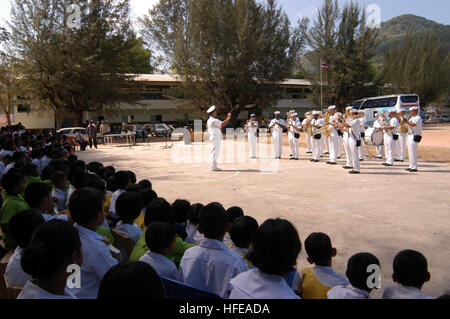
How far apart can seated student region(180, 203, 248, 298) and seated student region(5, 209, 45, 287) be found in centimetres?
123

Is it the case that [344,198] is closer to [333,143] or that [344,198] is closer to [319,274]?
[319,274]

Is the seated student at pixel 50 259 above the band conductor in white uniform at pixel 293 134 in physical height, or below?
below

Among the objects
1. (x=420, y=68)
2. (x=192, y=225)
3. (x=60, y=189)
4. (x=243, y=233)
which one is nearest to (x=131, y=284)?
(x=243, y=233)

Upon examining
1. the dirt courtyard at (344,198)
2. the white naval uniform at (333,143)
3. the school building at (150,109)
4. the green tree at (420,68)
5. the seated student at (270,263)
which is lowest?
the dirt courtyard at (344,198)

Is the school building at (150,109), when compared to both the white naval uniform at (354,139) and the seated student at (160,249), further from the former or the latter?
the seated student at (160,249)

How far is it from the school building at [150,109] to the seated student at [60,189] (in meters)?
28.6

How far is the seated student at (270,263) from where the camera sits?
1.93 metres

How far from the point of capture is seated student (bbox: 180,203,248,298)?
97.0 inches

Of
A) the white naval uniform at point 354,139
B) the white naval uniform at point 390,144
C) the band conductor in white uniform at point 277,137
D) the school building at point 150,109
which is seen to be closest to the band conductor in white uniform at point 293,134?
the band conductor in white uniform at point 277,137

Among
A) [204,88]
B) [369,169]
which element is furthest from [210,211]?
[204,88]

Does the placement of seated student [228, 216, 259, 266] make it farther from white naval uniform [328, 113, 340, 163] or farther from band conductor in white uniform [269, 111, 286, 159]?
band conductor in white uniform [269, 111, 286, 159]

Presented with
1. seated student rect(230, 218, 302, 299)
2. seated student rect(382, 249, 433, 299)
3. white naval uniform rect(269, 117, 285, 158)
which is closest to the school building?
white naval uniform rect(269, 117, 285, 158)
